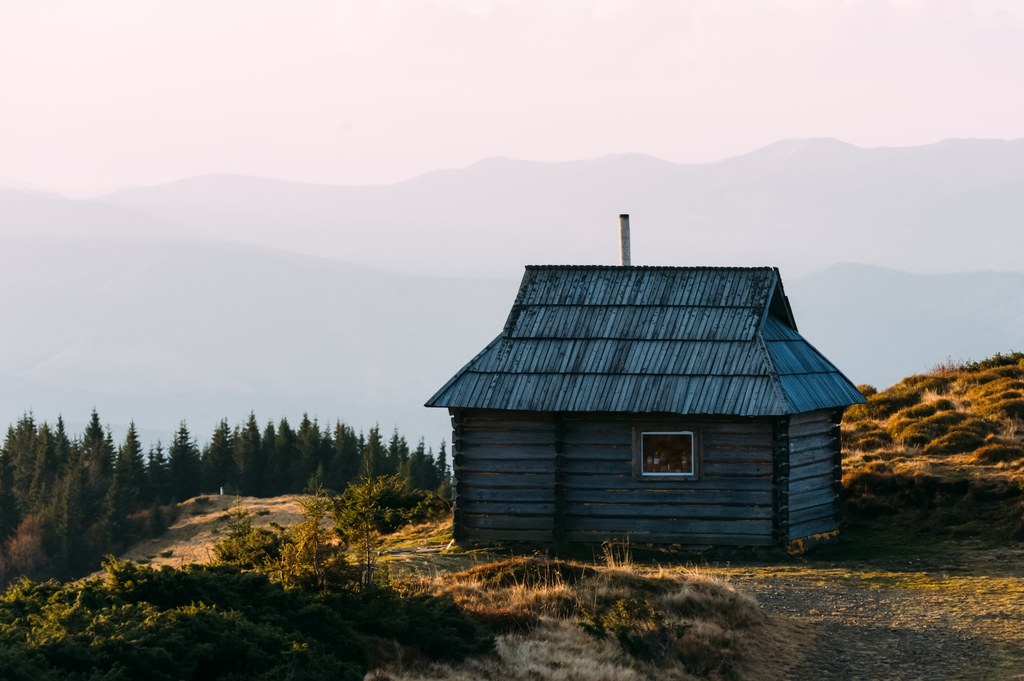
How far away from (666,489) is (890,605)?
6184 mm

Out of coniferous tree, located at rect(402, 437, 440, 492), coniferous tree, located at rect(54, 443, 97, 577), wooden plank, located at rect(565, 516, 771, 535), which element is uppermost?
wooden plank, located at rect(565, 516, 771, 535)

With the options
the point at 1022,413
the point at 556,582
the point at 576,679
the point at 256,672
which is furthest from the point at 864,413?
the point at 256,672

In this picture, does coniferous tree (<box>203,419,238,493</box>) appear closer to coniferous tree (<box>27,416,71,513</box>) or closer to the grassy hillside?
coniferous tree (<box>27,416,71,513</box>)

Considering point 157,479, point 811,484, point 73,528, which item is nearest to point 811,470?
point 811,484

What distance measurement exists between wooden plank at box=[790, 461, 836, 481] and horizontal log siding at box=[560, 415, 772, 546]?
2.38ft

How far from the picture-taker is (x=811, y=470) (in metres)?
24.5

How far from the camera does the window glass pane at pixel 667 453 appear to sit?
25.0 metres

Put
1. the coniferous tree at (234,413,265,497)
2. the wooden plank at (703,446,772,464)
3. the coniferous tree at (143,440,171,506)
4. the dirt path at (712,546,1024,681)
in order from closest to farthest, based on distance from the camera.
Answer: the dirt path at (712,546,1024,681) < the wooden plank at (703,446,772,464) < the coniferous tree at (143,440,171,506) < the coniferous tree at (234,413,265,497)

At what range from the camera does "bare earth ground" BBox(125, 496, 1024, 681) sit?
1527 centimetres

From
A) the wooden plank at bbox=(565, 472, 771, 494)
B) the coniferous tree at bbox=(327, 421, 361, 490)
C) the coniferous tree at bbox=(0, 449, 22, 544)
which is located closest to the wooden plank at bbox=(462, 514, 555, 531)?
the wooden plank at bbox=(565, 472, 771, 494)

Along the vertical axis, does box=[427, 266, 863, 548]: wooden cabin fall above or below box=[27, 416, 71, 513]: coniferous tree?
above

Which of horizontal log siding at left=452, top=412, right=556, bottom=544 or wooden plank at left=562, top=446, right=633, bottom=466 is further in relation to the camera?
horizontal log siding at left=452, top=412, right=556, bottom=544

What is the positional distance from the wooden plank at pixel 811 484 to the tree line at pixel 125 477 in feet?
156

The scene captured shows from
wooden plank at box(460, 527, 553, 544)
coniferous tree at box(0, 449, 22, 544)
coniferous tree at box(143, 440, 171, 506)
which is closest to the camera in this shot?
wooden plank at box(460, 527, 553, 544)
